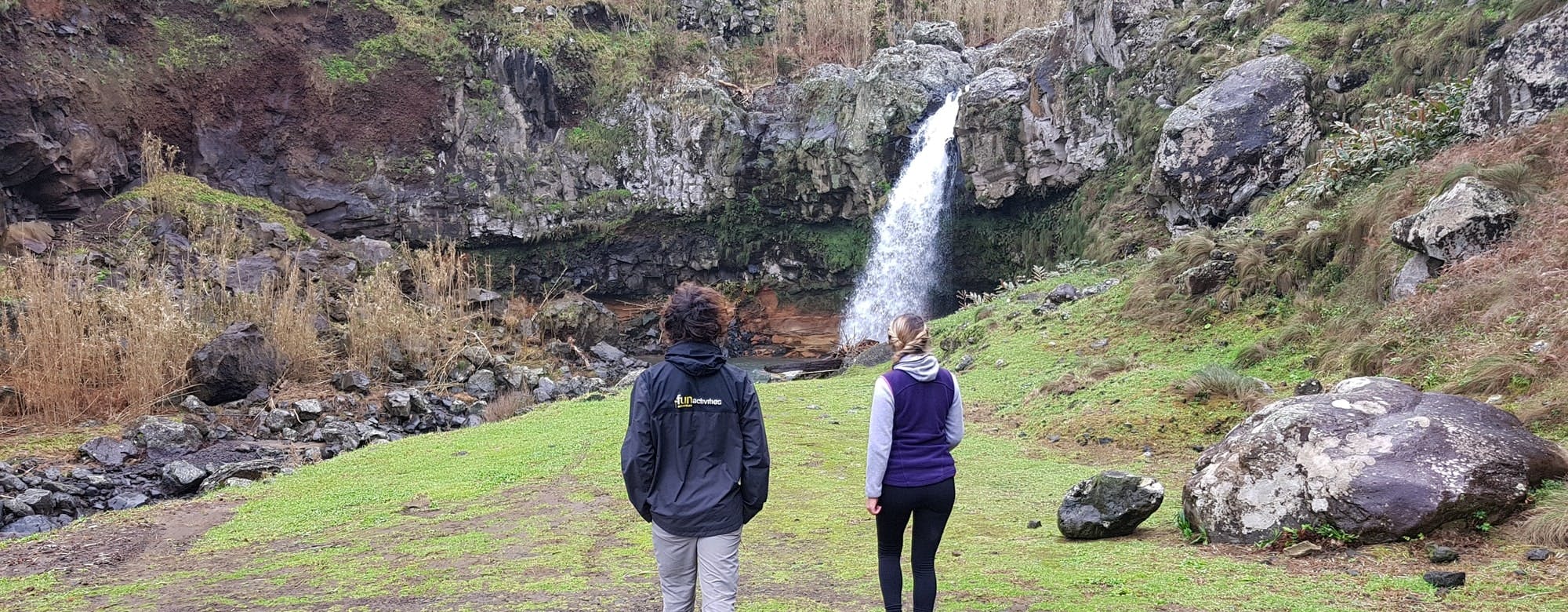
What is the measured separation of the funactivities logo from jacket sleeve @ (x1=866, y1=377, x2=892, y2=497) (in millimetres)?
647

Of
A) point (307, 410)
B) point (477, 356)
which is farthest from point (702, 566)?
point (477, 356)

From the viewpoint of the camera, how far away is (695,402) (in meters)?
3.44

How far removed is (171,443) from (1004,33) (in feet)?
87.7

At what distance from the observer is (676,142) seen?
2722 cm

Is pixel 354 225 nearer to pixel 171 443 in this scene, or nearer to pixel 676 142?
pixel 676 142

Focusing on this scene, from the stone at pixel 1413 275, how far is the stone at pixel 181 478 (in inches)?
466

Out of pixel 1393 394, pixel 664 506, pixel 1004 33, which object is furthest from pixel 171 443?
pixel 1004 33

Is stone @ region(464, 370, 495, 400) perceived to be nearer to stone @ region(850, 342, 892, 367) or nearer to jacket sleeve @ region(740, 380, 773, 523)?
stone @ region(850, 342, 892, 367)

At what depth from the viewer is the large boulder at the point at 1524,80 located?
9109mm

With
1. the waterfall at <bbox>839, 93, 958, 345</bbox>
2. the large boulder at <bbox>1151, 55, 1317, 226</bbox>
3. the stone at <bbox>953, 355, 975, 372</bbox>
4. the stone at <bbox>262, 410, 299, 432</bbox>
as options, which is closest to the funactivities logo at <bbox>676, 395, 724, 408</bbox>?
the stone at <bbox>953, 355, 975, 372</bbox>

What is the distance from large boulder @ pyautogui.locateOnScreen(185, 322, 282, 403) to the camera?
1263cm

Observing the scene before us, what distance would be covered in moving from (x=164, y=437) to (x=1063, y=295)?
12418 millimetres

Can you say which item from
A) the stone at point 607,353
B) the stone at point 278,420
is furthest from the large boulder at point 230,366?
the stone at point 607,353

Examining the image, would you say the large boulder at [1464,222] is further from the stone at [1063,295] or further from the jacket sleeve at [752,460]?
the jacket sleeve at [752,460]
